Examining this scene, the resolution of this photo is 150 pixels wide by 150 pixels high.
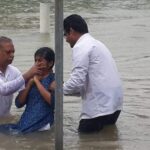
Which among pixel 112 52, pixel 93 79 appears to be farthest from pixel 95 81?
pixel 112 52

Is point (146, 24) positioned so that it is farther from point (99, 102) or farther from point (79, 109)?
point (99, 102)

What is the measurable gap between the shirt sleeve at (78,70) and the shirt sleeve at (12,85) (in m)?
0.55

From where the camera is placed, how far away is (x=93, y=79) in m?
7.43

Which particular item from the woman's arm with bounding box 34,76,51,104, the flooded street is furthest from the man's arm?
the flooded street

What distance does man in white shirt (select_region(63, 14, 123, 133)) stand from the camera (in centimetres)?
735

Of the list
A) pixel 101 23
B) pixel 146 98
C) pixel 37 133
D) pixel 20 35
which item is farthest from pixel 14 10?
pixel 37 133

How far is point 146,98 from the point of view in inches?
384

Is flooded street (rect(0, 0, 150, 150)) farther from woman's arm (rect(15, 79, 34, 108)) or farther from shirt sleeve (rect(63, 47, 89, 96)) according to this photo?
shirt sleeve (rect(63, 47, 89, 96))

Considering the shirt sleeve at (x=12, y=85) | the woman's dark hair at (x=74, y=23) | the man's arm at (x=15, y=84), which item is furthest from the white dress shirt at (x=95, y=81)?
the shirt sleeve at (x=12, y=85)

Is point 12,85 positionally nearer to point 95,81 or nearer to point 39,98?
point 39,98

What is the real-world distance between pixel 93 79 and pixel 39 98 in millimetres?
708

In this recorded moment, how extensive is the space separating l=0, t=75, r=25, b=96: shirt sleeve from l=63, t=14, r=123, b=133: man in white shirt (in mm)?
543

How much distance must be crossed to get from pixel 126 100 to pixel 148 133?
194cm

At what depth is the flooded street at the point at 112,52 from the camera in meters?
7.43
